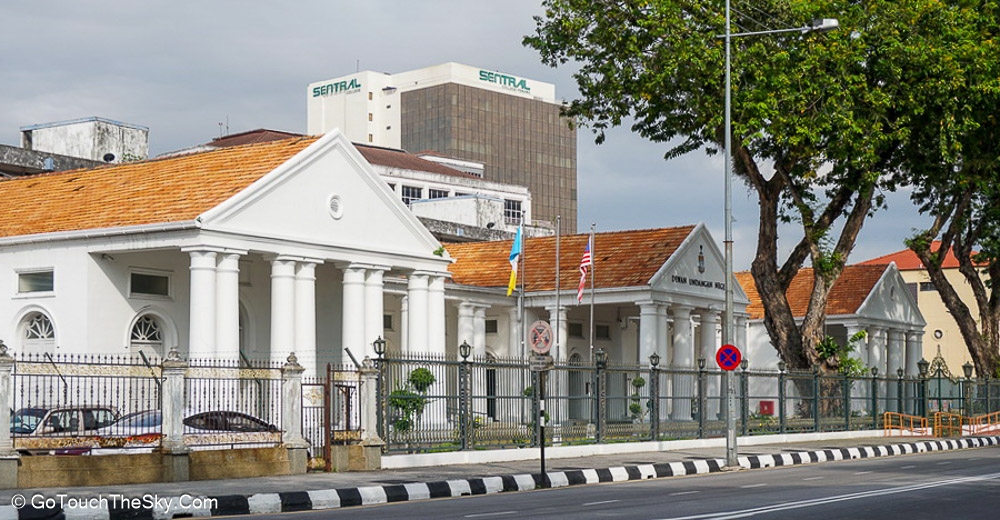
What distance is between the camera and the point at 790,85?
111ft

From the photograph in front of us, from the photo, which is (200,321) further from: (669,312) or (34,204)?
(669,312)

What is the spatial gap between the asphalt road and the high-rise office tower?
109m

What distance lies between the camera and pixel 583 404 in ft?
92.7

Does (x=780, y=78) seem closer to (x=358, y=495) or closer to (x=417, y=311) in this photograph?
(x=417, y=311)

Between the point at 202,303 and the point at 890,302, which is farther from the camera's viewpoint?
the point at 890,302

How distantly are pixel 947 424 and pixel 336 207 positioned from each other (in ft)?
72.4

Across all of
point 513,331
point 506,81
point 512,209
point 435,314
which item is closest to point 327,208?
point 435,314

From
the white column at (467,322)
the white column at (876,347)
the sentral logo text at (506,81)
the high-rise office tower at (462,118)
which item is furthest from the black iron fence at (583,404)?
the sentral logo text at (506,81)

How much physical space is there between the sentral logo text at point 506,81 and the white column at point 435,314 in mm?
96147

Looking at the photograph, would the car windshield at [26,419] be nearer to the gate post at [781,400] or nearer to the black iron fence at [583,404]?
the black iron fence at [583,404]

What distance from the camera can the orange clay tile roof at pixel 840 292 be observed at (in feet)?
189

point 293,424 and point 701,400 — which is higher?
point 293,424

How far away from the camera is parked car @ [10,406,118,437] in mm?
18547

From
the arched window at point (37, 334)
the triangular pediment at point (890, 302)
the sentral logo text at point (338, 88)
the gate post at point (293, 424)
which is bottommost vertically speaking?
the gate post at point (293, 424)
